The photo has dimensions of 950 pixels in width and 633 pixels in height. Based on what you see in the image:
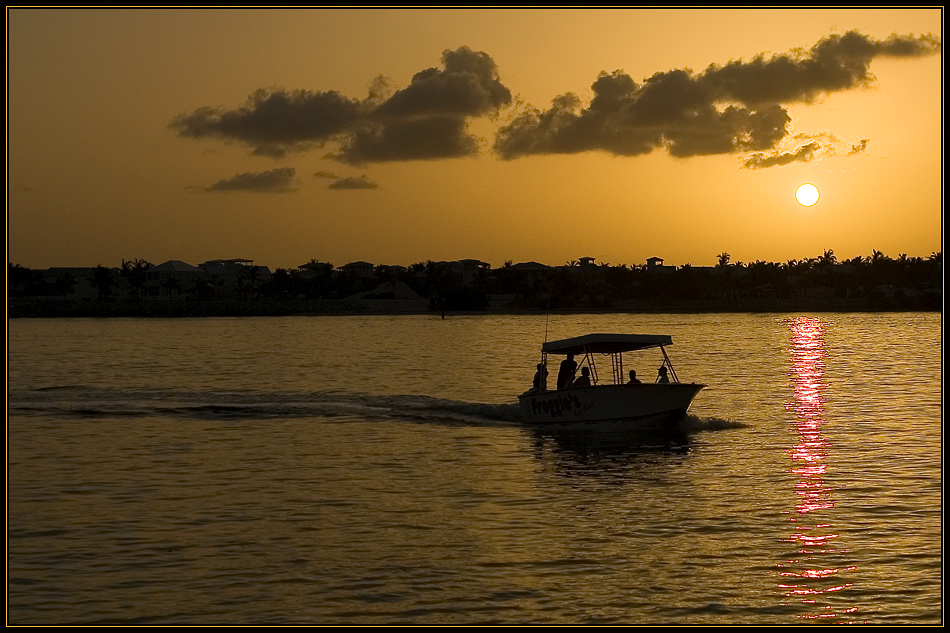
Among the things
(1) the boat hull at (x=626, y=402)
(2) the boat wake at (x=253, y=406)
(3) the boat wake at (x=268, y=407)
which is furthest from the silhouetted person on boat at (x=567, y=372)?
(2) the boat wake at (x=253, y=406)

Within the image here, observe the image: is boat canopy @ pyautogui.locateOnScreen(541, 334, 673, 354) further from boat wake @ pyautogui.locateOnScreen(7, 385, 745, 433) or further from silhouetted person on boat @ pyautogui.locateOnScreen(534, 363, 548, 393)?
boat wake @ pyautogui.locateOnScreen(7, 385, 745, 433)

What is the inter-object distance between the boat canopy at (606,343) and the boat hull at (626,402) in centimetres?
134

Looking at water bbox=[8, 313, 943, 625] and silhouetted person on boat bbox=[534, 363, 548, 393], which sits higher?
silhouetted person on boat bbox=[534, 363, 548, 393]

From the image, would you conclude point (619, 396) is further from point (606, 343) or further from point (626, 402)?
point (606, 343)

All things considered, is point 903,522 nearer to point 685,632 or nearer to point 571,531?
point 571,531

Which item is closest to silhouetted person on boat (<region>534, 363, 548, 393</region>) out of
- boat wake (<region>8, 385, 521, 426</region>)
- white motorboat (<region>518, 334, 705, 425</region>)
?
white motorboat (<region>518, 334, 705, 425</region>)

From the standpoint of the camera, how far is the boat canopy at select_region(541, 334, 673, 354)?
32062mm

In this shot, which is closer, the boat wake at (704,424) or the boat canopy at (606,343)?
the boat canopy at (606,343)

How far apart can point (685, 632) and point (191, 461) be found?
1824cm

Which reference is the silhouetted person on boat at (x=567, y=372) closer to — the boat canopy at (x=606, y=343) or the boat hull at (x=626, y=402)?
the boat canopy at (x=606, y=343)

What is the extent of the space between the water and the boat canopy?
2.74 metres

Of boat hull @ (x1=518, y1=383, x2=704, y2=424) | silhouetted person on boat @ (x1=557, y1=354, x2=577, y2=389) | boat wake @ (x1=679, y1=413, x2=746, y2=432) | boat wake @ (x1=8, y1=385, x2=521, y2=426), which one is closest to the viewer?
boat hull @ (x1=518, y1=383, x2=704, y2=424)

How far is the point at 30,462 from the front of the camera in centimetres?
2852

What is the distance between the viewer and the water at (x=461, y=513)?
15500mm
